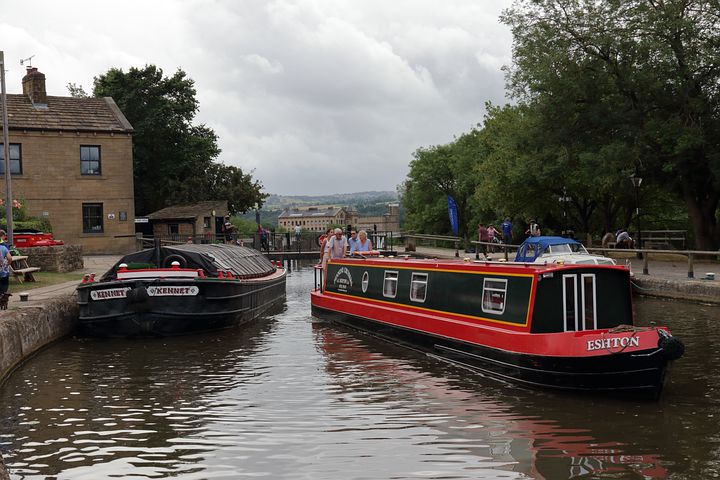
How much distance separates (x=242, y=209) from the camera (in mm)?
56531

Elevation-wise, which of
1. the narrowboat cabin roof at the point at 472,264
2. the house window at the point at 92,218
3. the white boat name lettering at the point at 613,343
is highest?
the house window at the point at 92,218

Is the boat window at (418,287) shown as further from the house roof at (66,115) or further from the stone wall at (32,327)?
the house roof at (66,115)

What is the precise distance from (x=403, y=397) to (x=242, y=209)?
46.8 m

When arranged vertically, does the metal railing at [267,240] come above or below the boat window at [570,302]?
above

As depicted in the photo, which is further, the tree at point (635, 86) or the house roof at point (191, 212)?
the house roof at point (191, 212)

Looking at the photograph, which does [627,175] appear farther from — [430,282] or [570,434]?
[570,434]

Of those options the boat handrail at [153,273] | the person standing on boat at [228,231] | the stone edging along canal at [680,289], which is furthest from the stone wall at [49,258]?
the stone edging along canal at [680,289]

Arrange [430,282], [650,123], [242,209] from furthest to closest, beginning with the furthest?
1. [242,209]
2. [650,123]
3. [430,282]

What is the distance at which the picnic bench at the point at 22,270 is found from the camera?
1907 centimetres

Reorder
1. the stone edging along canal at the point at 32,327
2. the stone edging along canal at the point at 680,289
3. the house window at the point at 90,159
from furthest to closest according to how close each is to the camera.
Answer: the house window at the point at 90,159, the stone edging along canal at the point at 680,289, the stone edging along canal at the point at 32,327

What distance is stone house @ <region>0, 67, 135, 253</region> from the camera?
34875 mm

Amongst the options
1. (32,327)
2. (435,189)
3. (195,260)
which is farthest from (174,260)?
(435,189)

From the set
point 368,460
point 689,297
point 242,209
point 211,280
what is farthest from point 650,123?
point 242,209

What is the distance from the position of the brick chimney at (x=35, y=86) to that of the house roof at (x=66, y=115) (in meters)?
0.26
